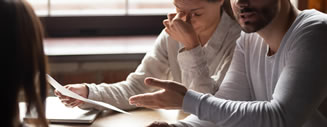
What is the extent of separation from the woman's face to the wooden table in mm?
369

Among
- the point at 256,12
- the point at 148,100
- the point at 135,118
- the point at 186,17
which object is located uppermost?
the point at 256,12

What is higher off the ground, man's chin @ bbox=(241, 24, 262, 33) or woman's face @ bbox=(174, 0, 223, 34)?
man's chin @ bbox=(241, 24, 262, 33)

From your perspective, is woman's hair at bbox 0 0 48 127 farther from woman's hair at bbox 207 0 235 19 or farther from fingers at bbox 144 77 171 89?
woman's hair at bbox 207 0 235 19

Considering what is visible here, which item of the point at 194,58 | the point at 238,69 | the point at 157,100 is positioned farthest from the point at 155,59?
the point at 157,100

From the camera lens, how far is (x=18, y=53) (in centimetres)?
79

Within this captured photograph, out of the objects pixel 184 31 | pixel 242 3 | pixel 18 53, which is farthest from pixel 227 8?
pixel 18 53

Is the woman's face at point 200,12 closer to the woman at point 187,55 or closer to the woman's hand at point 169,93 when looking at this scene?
the woman at point 187,55

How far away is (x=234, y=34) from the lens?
73.1 inches

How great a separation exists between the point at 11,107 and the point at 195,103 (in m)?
0.55

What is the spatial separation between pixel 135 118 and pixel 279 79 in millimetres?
523

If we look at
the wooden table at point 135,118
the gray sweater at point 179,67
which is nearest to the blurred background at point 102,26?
the gray sweater at point 179,67

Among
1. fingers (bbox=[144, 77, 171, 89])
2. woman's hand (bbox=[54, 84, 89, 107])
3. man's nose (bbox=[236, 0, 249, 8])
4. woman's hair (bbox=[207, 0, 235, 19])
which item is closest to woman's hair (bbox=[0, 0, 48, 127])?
fingers (bbox=[144, 77, 171, 89])

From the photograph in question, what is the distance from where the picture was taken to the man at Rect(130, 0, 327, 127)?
1164mm

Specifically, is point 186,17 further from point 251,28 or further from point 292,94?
point 292,94
